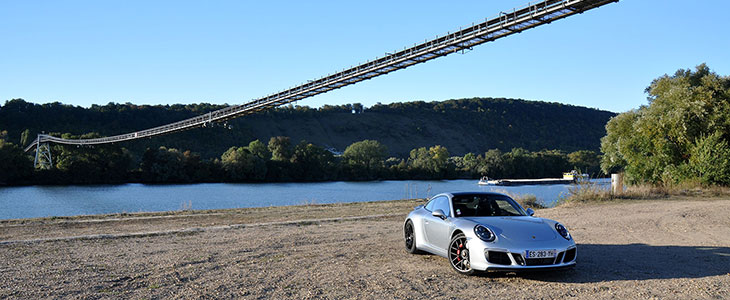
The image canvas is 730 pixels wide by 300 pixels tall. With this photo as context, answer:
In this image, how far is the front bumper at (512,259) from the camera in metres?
7.35

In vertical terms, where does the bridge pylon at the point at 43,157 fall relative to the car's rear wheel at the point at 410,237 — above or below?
above

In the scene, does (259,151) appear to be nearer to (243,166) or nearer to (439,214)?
(243,166)

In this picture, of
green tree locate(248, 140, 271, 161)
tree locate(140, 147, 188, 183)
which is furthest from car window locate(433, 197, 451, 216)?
green tree locate(248, 140, 271, 161)

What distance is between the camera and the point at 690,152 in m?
27.7

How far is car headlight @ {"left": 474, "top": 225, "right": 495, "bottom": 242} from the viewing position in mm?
7637

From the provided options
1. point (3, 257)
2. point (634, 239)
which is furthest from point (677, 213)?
point (3, 257)

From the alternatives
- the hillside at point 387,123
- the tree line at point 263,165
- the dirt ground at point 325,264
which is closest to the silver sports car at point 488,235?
the dirt ground at point 325,264

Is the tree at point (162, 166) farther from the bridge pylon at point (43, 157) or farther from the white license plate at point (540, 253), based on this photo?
the white license plate at point (540, 253)

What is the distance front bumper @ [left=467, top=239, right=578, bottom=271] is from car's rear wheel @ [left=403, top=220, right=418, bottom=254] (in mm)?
2195

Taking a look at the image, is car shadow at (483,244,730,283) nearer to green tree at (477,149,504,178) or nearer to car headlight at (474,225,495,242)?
car headlight at (474,225,495,242)

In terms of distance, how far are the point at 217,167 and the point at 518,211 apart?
Answer: 6040 cm

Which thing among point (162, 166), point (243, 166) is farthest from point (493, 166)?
point (162, 166)

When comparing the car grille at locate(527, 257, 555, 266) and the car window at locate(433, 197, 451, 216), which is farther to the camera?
the car window at locate(433, 197, 451, 216)

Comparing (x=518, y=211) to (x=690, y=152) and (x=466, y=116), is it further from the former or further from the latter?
(x=466, y=116)
